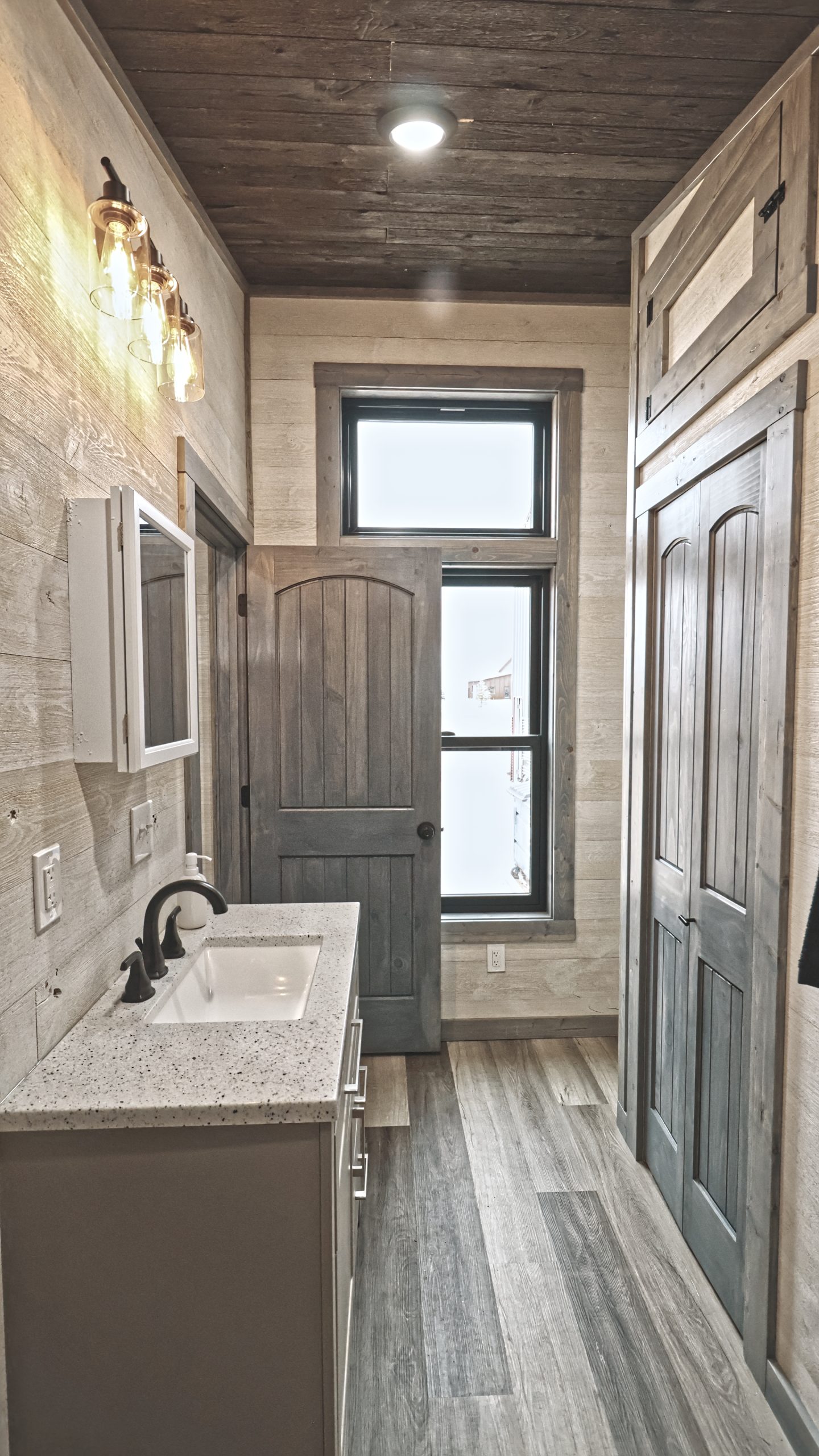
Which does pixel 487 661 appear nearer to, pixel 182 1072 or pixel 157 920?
pixel 157 920

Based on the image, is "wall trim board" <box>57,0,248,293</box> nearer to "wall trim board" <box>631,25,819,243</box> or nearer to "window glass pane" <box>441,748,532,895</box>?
"wall trim board" <box>631,25,819,243</box>

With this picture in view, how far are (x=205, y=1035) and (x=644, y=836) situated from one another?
4.76 feet

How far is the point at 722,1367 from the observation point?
1735 millimetres

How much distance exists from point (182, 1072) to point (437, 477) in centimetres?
257

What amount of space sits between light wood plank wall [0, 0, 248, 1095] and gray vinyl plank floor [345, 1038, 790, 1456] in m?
1.06

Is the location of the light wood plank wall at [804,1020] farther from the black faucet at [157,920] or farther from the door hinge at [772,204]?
the black faucet at [157,920]

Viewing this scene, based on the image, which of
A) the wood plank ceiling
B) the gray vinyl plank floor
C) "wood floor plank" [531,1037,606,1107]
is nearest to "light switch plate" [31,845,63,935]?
the gray vinyl plank floor

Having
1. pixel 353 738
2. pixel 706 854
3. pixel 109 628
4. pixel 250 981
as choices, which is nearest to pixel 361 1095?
pixel 250 981

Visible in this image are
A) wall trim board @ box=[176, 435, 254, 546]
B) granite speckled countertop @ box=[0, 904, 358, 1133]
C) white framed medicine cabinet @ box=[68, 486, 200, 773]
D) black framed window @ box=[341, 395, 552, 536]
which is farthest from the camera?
black framed window @ box=[341, 395, 552, 536]

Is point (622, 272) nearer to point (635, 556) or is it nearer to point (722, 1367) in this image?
point (635, 556)

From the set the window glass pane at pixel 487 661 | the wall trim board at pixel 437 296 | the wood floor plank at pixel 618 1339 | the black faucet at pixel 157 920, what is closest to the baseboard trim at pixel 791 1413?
the wood floor plank at pixel 618 1339

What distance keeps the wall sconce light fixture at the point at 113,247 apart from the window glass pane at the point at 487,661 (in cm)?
199

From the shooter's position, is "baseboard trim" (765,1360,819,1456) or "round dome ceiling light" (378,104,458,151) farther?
"round dome ceiling light" (378,104,458,151)

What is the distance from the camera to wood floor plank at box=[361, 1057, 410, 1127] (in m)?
2.71
